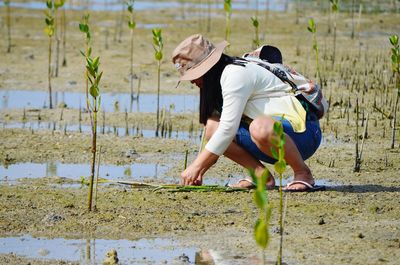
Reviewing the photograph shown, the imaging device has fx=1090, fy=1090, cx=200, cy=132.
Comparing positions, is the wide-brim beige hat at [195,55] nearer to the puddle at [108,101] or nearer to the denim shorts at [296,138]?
the denim shorts at [296,138]

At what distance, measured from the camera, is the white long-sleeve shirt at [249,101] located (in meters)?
7.64

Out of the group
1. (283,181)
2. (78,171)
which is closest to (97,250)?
(283,181)

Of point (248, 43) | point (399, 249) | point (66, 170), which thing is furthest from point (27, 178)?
point (248, 43)

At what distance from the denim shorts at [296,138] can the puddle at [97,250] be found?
142 centimetres

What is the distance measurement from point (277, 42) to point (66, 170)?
9276 mm

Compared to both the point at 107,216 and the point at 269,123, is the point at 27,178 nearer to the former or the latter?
the point at 107,216

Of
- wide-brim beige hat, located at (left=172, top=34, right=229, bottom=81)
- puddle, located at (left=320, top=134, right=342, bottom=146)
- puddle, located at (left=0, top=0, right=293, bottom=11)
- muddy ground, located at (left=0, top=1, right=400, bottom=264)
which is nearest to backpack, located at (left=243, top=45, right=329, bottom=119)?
wide-brim beige hat, located at (left=172, top=34, right=229, bottom=81)

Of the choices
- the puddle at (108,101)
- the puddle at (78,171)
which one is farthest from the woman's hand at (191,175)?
the puddle at (108,101)

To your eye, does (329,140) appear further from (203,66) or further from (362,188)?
(203,66)

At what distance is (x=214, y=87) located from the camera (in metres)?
7.77

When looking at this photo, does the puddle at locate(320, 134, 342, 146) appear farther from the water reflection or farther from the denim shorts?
the denim shorts

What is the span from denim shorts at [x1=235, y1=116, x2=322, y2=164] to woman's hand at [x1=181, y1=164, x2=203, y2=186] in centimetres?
45

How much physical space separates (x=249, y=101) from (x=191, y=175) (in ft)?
2.23

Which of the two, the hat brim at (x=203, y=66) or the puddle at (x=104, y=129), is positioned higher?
the hat brim at (x=203, y=66)
